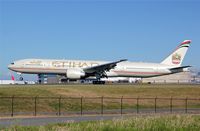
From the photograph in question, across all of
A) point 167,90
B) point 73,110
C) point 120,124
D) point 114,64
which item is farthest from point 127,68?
point 120,124

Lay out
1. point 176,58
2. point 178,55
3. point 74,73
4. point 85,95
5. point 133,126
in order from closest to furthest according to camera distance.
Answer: point 133,126 < point 85,95 < point 74,73 < point 176,58 < point 178,55

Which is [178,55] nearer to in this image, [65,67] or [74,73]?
[65,67]

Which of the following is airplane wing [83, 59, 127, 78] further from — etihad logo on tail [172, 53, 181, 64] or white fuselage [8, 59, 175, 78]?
etihad logo on tail [172, 53, 181, 64]

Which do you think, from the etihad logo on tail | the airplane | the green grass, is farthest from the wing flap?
the green grass

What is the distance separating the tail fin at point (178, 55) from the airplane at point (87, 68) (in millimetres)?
5543

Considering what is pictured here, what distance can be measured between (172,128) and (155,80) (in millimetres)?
110935

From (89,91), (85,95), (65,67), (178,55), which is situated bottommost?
(85,95)

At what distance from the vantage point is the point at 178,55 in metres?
88.2

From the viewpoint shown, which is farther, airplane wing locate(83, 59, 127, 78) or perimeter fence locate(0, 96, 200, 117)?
airplane wing locate(83, 59, 127, 78)

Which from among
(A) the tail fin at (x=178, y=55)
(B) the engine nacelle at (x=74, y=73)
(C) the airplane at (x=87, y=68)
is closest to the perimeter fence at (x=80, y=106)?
(B) the engine nacelle at (x=74, y=73)

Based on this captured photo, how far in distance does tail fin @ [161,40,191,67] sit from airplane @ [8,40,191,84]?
18.2ft

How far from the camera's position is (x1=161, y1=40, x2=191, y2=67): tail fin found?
288 ft

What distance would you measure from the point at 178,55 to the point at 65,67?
25.9 m

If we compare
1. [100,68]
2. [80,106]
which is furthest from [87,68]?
[80,106]
